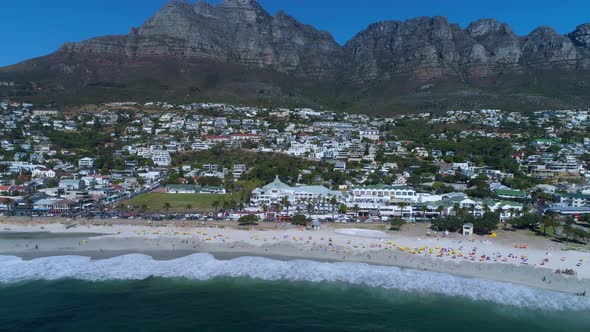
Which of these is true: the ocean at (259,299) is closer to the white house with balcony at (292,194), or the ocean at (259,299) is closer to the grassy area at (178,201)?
the grassy area at (178,201)

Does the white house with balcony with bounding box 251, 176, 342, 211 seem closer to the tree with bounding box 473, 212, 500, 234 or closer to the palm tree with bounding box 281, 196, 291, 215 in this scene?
the palm tree with bounding box 281, 196, 291, 215

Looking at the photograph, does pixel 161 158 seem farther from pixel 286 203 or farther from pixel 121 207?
pixel 286 203

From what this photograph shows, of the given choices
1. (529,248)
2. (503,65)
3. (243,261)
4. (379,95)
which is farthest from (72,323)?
(503,65)

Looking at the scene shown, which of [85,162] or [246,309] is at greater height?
[85,162]

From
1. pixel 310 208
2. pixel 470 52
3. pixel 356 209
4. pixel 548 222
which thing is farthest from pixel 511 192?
pixel 470 52

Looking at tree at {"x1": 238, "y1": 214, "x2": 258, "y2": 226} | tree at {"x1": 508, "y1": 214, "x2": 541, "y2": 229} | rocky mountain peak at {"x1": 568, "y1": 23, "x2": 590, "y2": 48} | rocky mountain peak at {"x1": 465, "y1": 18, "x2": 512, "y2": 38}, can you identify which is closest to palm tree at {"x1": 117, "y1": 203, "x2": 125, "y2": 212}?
tree at {"x1": 238, "y1": 214, "x2": 258, "y2": 226}

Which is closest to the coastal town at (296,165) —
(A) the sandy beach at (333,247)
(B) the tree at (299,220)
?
(B) the tree at (299,220)

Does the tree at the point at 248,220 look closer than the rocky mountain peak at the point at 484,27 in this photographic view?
Yes
